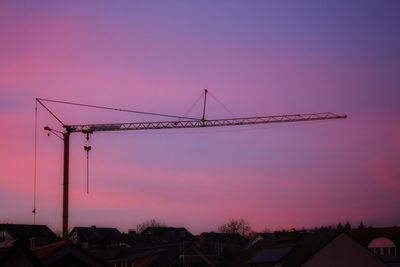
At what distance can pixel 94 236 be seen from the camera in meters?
146

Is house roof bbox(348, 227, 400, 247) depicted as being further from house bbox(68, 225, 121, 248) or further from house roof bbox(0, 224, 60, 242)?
house roof bbox(0, 224, 60, 242)

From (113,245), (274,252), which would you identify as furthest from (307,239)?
(113,245)

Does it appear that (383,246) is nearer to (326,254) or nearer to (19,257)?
(326,254)

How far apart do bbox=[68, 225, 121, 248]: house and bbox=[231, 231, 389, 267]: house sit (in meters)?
57.2

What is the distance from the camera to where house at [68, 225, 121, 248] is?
135750 mm

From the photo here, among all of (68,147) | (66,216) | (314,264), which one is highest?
(68,147)

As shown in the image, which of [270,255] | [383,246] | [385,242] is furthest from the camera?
[385,242]

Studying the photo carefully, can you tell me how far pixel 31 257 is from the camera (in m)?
47.0

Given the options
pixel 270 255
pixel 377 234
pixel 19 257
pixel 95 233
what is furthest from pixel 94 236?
pixel 19 257

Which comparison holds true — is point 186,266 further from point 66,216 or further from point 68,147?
point 68,147

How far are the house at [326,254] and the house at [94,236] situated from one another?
188 ft

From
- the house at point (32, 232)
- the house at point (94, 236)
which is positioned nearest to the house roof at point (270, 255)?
the house at point (32, 232)

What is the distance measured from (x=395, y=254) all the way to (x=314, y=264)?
25720 millimetres

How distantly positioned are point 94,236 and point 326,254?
78005 millimetres
